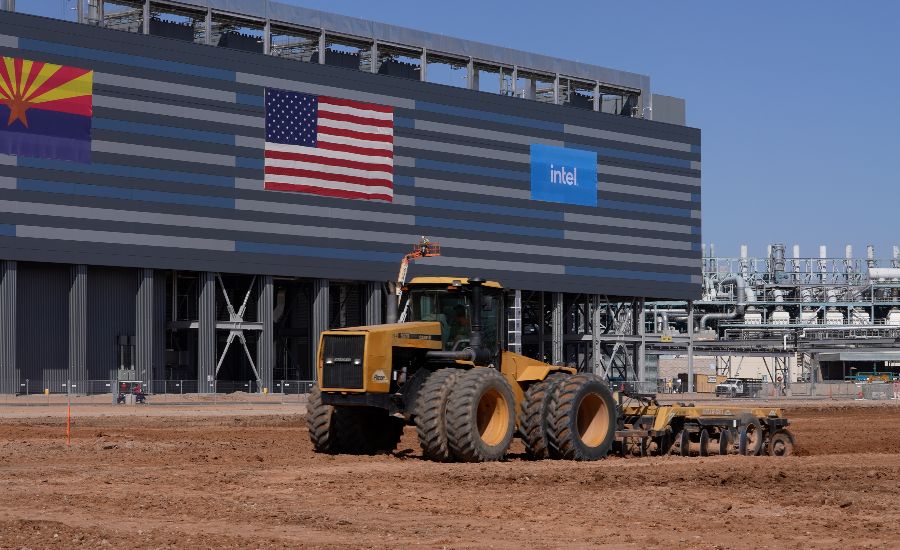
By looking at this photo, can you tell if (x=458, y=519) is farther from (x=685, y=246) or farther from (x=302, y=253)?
(x=685, y=246)

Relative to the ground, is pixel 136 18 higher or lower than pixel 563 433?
higher

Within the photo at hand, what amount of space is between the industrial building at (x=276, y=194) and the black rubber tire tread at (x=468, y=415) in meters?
47.6

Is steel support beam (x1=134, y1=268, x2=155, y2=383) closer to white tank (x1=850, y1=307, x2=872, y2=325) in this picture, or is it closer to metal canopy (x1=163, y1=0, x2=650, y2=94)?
metal canopy (x1=163, y1=0, x2=650, y2=94)

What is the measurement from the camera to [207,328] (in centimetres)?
9562

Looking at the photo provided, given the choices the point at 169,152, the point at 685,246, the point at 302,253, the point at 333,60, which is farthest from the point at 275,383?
the point at 685,246

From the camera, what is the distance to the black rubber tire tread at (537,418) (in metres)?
27.5

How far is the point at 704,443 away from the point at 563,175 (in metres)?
88.6

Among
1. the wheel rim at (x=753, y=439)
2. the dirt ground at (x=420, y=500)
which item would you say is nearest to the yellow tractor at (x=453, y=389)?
the dirt ground at (x=420, y=500)

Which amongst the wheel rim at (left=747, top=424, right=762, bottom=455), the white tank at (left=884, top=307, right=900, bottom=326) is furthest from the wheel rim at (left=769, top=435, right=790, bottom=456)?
the white tank at (left=884, top=307, right=900, bottom=326)

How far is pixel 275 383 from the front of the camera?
99.9 metres

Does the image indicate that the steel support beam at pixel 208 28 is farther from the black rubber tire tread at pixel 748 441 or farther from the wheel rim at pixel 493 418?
the wheel rim at pixel 493 418

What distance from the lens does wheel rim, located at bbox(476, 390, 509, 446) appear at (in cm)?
2683

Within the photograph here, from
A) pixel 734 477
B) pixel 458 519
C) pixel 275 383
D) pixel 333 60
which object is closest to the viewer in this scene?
pixel 458 519

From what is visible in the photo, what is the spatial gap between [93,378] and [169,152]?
16048 millimetres
